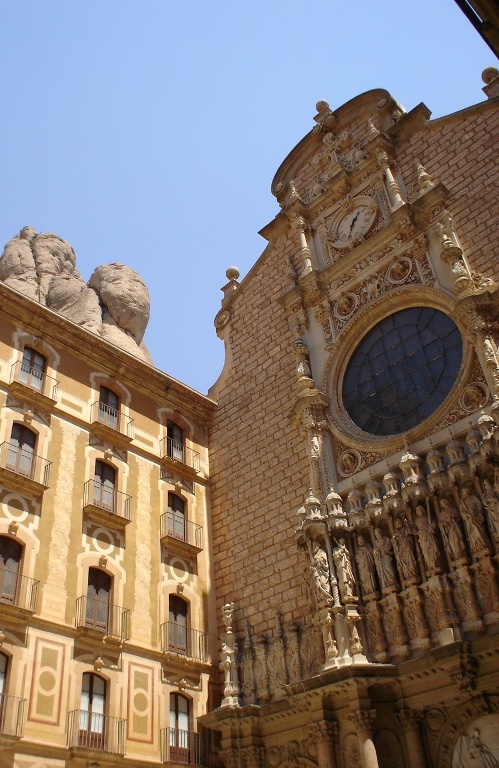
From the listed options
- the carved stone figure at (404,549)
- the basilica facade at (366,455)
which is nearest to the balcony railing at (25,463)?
the basilica facade at (366,455)

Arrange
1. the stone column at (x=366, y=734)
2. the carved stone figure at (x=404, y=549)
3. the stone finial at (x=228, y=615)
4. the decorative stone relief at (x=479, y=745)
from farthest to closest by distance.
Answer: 1. the stone finial at (x=228, y=615)
2. the carved stone figure at (x=404, y=549)
3. the stone column at (x=366, y=734)
4. the decorative stone relief at (x=479, y=745)

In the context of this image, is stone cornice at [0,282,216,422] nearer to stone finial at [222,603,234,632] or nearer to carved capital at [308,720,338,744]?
stone finial at [222,603,234,632]

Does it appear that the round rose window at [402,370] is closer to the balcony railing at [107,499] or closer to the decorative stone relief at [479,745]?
the balcony railing at [107,499]

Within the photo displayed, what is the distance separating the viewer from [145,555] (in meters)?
16.7

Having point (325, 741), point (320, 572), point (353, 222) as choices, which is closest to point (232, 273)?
point (353, 222)

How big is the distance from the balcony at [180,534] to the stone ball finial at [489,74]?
13.6 m

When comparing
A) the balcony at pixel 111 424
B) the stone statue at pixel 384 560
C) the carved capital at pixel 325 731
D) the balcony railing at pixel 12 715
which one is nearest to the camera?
the balcony railing at pixel 12 715

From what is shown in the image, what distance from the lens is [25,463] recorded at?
50.9ft

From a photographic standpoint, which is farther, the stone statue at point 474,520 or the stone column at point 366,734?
the stone statue at point 474,520

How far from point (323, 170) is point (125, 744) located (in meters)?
16.1

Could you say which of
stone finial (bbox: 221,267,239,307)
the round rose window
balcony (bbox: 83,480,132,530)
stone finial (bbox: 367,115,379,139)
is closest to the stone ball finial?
stone finial (bbox: 367,115,379,139)

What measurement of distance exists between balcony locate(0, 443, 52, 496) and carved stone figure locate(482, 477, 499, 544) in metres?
8.79


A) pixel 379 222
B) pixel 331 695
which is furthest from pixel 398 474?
pixel 379 222

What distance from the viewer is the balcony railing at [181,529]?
57.9ft
